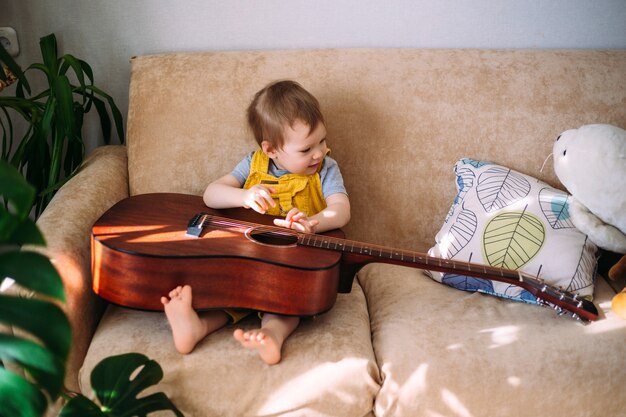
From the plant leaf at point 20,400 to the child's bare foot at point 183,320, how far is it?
0.52 metres

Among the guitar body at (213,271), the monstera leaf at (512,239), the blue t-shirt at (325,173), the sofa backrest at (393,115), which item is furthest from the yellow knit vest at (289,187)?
the monstera leaf at (512,239)

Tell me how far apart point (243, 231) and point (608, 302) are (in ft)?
3.26

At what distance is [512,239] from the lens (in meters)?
1.46

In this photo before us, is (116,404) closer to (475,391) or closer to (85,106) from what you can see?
(475,391)

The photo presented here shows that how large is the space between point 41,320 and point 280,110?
0.94 metres

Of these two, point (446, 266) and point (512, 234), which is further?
point (512, 234)

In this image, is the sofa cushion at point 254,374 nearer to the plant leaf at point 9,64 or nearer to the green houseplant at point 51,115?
the green houseplant at point 51,115

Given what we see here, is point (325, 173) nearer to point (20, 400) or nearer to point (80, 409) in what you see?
point (80, 409)

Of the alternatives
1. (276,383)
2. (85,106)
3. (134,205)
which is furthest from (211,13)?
(276,383)

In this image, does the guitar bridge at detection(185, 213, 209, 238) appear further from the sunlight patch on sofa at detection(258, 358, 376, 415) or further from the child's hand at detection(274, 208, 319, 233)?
the sunlight patch on sofa at detection(258, 358, 376, 415)

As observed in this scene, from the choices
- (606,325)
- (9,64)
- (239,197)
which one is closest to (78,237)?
(239,197)

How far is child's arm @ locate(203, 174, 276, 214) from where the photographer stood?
1.39 metres

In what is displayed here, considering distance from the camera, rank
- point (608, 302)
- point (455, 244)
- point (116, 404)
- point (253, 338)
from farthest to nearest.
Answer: point (455, 244) < point (608, 302) < point (253, 338) < point (116, 404)

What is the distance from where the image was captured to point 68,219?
1350 mm
